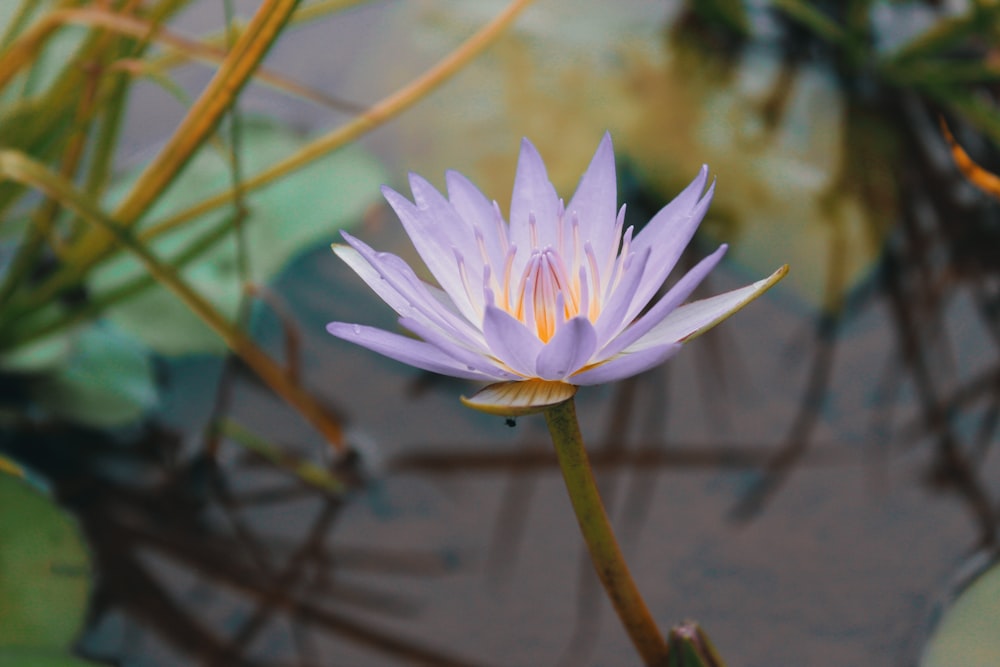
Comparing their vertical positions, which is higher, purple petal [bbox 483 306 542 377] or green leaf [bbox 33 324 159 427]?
purple petal [bbox 483 306 542 377]

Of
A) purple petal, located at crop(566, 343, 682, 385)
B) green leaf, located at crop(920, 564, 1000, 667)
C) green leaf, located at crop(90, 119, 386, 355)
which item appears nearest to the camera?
purple petal, located at crop(566, 343, 682, 385)

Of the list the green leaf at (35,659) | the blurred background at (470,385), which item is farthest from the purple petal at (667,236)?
the green leaf at (35,659)

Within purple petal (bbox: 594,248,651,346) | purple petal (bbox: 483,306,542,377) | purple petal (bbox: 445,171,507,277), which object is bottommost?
purple petal (bbox: 483,306,542,377)

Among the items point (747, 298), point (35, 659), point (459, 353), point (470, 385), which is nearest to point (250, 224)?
point (470, 385)

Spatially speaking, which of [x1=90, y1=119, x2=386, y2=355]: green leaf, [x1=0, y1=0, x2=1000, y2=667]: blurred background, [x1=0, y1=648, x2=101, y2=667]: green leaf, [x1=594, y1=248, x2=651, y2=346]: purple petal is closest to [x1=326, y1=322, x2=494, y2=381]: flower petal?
[x1=594, y1=248, x2=651, y2=346]: purple petal

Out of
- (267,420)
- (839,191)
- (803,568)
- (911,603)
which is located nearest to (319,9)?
(267,420)

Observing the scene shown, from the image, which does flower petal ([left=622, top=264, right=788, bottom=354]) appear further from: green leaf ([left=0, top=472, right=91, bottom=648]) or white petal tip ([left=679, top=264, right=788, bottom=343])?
green leaf ([left=0, top=472, right=91, bottom=648])

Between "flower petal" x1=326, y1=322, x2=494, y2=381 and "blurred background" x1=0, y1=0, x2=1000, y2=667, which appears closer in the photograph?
"flower petal" x1=326, y1=322, x2=494, y2=381

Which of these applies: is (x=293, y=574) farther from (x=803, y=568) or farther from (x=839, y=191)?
(x=839, y=191)

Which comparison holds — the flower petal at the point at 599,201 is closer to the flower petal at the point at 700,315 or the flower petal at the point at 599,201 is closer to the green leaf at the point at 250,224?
the flower petal at the point at 700,315
